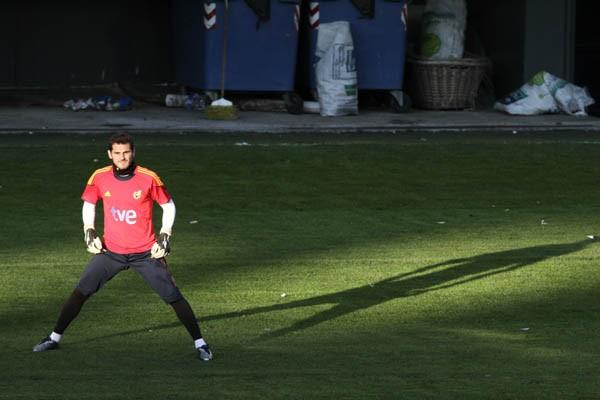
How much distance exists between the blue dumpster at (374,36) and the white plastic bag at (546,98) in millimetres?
1636

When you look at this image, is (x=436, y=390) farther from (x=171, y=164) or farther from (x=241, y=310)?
(x=171, y=164)

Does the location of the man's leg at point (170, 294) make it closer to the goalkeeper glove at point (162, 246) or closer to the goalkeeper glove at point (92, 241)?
the goalkeeper glove at point (162, 246)

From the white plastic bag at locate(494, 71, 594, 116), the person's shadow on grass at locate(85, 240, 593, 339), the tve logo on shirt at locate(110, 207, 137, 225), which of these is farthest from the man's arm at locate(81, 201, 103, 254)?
the white plastic bag at locate(494, 71, 594, 116)

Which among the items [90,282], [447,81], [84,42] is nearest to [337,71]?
[447,81]

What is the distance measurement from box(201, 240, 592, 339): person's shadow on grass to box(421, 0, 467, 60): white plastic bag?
30.5 feet

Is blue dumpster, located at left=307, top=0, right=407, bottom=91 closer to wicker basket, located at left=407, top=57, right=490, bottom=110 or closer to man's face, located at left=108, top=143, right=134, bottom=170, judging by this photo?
wicker basket, located at left=407, top=57, right=490, bottom=110

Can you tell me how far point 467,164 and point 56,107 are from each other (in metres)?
7.03

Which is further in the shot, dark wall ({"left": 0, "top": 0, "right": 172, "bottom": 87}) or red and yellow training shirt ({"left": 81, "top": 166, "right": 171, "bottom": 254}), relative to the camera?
dark wall ({"left": 0, "top": 0, "right": 172, "bottom": 87})

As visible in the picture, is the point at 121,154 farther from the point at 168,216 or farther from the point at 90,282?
the point at 90,282

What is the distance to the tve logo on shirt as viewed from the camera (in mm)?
9055

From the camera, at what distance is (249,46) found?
2119 centimetres

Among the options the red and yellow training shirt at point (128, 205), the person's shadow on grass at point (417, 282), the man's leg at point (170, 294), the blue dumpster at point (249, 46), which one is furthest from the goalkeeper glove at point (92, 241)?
the blue dumpster at point (249, 46)

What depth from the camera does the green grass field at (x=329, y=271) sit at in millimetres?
8555

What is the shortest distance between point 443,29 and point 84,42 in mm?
5368
